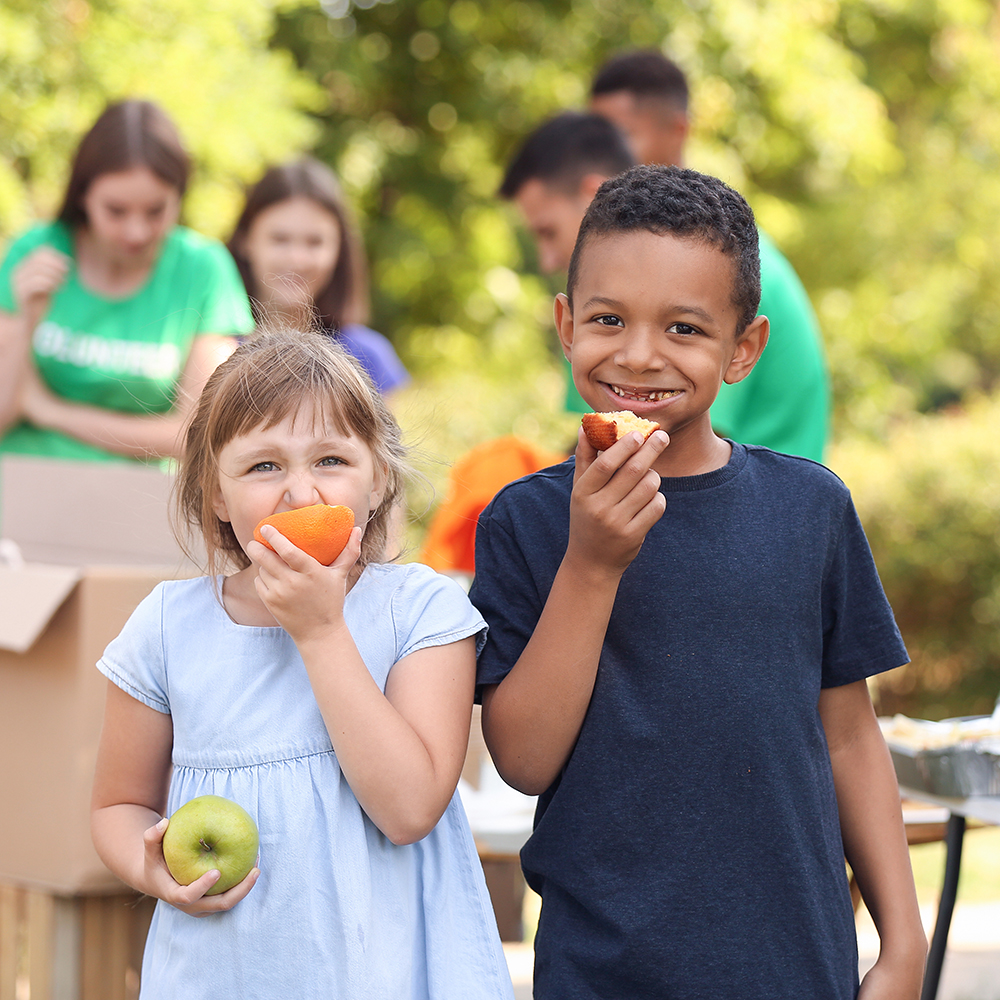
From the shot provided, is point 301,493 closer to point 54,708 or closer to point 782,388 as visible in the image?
point 54,708

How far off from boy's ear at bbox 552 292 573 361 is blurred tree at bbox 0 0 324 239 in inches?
202

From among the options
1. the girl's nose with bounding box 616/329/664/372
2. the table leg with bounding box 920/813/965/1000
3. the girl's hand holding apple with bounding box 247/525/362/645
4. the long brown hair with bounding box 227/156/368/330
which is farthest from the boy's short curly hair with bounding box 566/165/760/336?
the long brown hair with bounding box 227/156/368/330

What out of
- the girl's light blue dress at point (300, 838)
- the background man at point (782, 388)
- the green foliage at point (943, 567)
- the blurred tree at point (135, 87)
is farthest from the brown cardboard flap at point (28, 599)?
the green foliage at point (943, 567)

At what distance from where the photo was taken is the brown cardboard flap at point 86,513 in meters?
2.70

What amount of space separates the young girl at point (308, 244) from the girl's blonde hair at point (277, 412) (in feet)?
7.13

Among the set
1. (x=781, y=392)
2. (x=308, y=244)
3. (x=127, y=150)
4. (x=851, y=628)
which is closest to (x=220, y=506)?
(x=851, y=628)

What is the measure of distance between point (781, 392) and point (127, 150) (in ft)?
6.25

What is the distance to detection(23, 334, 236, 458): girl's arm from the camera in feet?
10.3

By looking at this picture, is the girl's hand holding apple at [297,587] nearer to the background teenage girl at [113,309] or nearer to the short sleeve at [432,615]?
the short sleeve at [432,615]

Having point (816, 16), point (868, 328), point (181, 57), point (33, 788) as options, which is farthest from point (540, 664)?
point (868, 328)

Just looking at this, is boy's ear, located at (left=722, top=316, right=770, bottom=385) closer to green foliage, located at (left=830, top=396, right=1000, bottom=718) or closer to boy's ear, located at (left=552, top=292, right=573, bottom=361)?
boy's ear, located at (left=552, top=292, right=573, bottom=361)

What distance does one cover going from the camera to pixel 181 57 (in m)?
6.61

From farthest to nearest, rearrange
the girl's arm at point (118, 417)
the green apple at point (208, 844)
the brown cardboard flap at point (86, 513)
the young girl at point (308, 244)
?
the young girl at point (308, 244), the girl's arm at point (118, 417), the brown cardboard flap at point (86, 513), the green apple at point (208, 844)

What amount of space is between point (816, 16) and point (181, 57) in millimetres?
6138
